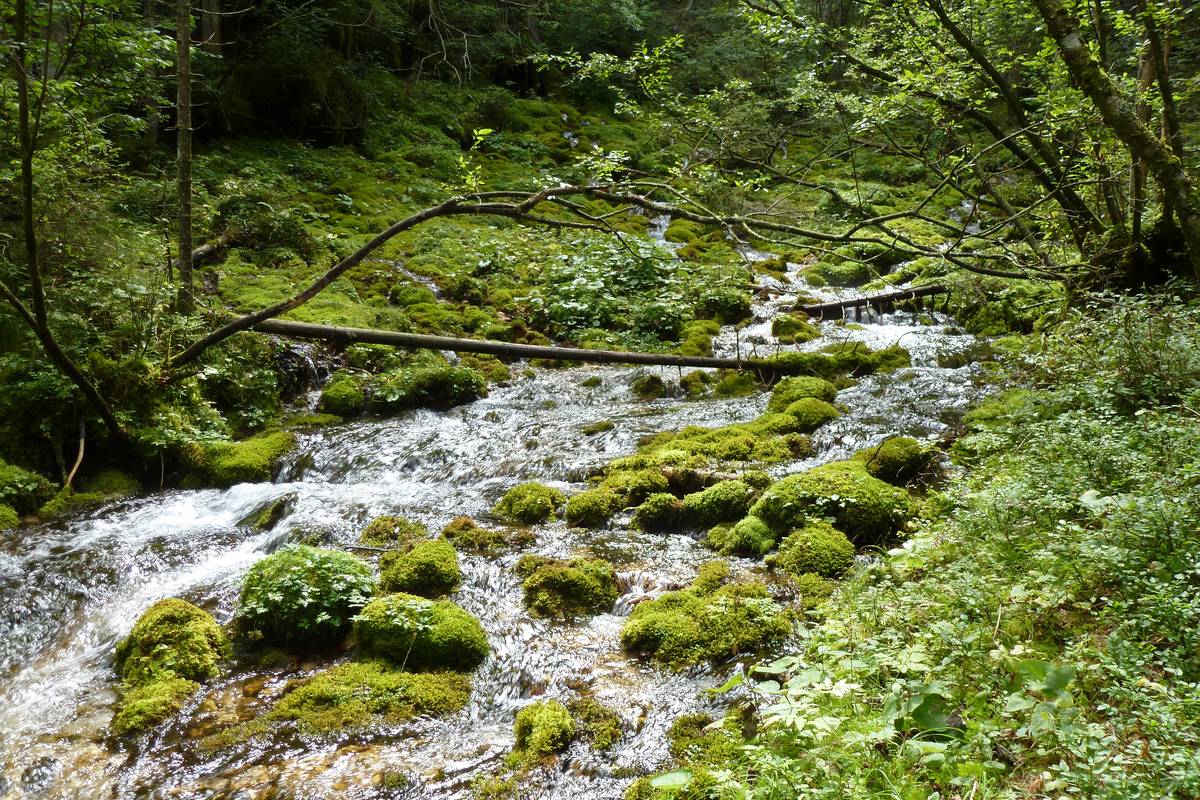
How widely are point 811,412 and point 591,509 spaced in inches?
137

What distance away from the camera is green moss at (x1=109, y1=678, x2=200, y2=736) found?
14.0 ft

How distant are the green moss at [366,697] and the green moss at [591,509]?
2.44 metres

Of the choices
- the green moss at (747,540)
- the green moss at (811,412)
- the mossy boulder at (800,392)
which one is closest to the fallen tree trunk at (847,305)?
the mossy boulder at (800,392)

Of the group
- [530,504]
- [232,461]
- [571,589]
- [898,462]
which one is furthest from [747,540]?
[232,461]

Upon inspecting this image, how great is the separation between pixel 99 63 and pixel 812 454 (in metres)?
10.2

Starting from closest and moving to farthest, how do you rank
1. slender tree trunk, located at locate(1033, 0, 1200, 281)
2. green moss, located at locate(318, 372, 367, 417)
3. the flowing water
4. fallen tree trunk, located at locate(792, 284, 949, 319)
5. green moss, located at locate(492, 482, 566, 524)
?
1. the flowing water
2. slender tree trunk, located at locate(1033, 0, 1200, 281)
3. green moss, located at locate(492, 482, 566, 524)
4. green moss, located at locate(318, 372, 367, 417)
5. fallen tree trunk, located at locate(792, 284, 949, 319)

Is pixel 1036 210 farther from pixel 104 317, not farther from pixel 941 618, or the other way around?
pixel 104 317

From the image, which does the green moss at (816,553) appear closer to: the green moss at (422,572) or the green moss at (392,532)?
the green moss at (422,572)

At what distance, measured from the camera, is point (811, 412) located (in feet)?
29.0

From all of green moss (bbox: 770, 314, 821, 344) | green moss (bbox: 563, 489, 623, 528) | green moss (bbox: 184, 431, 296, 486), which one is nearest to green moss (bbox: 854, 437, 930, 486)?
green moss (bbox: 563, 489, 623, 528)

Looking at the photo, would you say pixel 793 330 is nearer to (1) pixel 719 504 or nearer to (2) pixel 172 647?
(1) pixel 719 504

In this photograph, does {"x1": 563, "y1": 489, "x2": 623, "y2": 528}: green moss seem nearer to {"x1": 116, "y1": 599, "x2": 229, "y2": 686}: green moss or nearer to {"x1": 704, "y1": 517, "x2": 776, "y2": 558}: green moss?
{"x1": 704, "y1": 517, "x2": 776, "y2": 558}: green moss

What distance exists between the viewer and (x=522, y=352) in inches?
360

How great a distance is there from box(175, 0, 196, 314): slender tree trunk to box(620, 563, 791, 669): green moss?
7600mm
